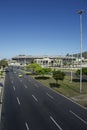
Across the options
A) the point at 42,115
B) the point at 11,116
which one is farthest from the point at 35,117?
the point at 11,116

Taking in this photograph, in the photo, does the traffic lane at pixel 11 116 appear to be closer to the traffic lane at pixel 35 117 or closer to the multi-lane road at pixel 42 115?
the multi-lane road at pixel 42 115

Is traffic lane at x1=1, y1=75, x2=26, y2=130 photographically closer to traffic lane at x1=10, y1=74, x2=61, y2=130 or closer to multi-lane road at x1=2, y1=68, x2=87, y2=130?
multi-lane road at x1=2, y1=68, x2=87, y2=130

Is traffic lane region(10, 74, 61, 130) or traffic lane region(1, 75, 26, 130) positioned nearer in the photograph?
traffic lane region(10, 74, 61, 130)

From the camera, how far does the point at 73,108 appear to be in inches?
1289

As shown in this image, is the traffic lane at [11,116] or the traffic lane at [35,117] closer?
the traffic lane at [35,117]

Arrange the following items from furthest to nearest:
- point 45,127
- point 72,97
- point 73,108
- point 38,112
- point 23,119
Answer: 1. point 72,97
2. point 73,108
3. point 38,112
4. point 23,119
5. point 45,127

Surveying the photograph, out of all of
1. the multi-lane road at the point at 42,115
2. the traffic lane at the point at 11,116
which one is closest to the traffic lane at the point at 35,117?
the multi-lane road at the point at 42,115

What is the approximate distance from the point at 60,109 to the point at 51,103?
4.70 meters

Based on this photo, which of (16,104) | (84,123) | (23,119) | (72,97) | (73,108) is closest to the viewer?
(84,123)

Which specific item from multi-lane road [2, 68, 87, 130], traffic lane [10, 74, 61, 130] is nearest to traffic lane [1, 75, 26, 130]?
multi-lane road [2, 68, 87, 130]

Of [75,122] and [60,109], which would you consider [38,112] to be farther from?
[75,122]

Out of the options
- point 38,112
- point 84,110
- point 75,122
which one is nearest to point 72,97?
point 84,110

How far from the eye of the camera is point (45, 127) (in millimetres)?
23422

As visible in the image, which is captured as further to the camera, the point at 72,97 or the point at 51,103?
the point at 72,97
